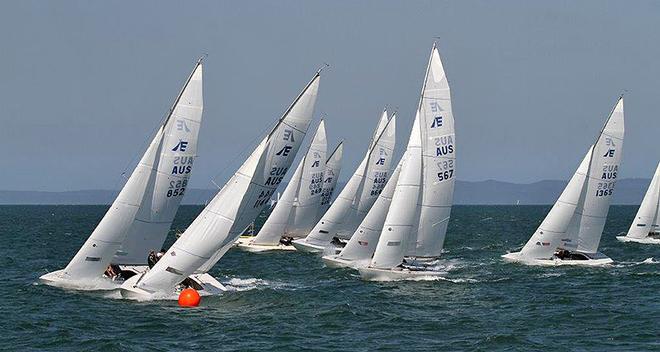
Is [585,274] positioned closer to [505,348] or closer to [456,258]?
[456,258]

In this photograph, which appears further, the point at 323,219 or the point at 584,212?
the point at 323,219

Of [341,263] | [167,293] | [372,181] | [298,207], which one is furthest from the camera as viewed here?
[298,207]

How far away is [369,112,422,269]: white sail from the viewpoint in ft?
142

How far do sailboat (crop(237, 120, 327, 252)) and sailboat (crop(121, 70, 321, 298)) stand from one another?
26358 mm

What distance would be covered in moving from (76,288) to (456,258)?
26493 mm

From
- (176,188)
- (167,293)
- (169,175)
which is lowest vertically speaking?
(167,293)

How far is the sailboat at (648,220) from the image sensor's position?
7625cm

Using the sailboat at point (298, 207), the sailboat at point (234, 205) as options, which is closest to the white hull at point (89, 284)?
the sailboat at point (234, 205)

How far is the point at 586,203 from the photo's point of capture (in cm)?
5459

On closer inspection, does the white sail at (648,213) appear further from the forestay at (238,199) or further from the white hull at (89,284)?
the white hull at (89,284)

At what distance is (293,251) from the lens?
62125 mm

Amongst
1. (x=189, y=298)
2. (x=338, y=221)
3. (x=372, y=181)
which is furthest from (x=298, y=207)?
(x=189, y=298)

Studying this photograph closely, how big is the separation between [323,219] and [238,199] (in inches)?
1013

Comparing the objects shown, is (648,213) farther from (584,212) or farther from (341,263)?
(341,263)
